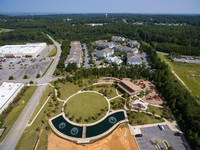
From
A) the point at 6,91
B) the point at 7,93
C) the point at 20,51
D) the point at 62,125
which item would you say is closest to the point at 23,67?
the point at 20,51

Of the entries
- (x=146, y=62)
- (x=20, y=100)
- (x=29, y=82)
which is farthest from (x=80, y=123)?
(x=146, y=62)

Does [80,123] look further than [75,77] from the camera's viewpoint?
No

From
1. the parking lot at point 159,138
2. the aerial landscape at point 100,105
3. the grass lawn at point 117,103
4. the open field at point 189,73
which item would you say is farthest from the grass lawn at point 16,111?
the open field at point 189,73

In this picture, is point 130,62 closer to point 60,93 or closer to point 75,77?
point 75,77

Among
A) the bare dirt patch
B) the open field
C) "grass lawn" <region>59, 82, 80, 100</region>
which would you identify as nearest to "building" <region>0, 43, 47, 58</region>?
"grass lawn" <region>59, 82, 80, 100</region>

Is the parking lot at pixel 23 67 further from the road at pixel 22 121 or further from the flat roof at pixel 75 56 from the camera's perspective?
the flat roof at pixel 75 56
